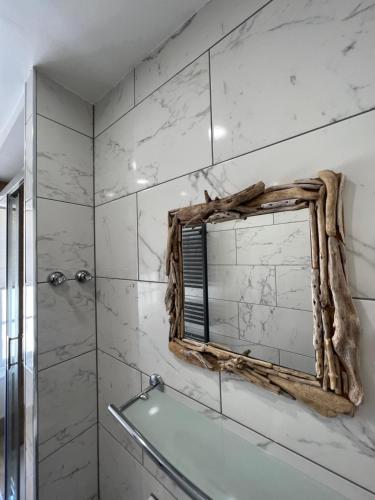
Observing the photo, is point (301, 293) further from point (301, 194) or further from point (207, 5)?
point (207, 5)

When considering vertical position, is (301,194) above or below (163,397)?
above

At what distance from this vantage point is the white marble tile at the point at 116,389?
36.6 inches

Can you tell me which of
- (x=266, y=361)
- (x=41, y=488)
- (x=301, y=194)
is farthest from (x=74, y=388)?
(x=301, y=194)

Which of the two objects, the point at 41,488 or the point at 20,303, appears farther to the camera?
the point at 20,303

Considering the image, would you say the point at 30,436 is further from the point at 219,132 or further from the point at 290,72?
the point at 290,72

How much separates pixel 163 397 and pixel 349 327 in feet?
2.11

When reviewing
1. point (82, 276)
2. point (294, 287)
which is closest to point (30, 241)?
point (82, 276)

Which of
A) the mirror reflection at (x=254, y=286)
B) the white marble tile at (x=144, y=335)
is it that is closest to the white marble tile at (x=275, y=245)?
the mirror reflection at (x=254, y=286)

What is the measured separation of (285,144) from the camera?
0.55 meters

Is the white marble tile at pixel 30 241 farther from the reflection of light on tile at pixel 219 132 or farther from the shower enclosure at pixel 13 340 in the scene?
the reflection of light on tile at pixel 219 132

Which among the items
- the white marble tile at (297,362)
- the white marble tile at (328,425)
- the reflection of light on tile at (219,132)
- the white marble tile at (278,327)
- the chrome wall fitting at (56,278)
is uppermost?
the reflection of light on tile at (219,132)

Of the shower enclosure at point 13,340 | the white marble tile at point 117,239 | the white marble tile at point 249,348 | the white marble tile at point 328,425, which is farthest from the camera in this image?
the shower enclosure at point 13,340

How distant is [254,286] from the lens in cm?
60

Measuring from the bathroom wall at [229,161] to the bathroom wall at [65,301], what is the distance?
0.07 meters
